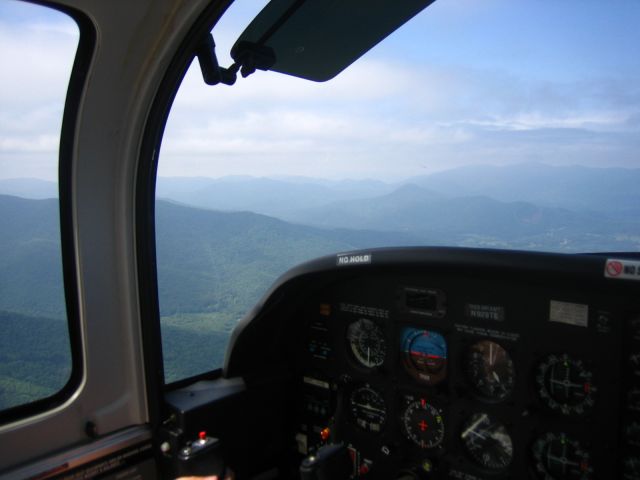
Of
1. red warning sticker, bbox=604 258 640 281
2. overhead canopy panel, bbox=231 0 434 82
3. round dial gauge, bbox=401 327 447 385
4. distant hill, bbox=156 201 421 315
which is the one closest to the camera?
red warning sticker, bbox=604 258 640 281

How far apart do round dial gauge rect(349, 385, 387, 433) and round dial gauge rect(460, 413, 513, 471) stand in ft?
1.26

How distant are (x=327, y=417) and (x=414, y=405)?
1.56ft

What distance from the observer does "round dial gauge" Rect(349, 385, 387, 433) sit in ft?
7.92

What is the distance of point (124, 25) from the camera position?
5.99ft

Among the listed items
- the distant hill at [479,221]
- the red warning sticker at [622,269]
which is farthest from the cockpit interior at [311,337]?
the distant hill at [479,221]

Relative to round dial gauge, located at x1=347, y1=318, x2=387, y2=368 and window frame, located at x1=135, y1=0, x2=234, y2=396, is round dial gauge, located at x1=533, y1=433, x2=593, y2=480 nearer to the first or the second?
round dial gauge, located at x1=347, y1=318, x2=387, y2=368

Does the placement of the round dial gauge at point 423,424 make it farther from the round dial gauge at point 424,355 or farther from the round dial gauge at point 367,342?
the round dial gauge at point 367,342

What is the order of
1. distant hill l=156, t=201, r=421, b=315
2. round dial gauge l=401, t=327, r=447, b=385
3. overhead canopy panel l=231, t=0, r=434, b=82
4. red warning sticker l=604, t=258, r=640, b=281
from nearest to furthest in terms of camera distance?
red warning sticker l=604, t=258, r=640, b=281 < overhead canopy panel l=231, t=0, r=434, b=82 < round dial gauge l=401, t=327, r=447, b=385 < distant hill l=156, t=201, r=421, b=315

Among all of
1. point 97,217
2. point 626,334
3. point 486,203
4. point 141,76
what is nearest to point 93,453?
point 97,217

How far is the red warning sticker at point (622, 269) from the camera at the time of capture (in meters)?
1.56

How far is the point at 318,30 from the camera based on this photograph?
1922 millimetres

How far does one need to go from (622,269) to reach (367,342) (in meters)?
1.18

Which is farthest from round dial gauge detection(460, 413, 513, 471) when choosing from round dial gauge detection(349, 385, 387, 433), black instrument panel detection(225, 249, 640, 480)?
round dial gauge detection(349, 385, 387, 433)

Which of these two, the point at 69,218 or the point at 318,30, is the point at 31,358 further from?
the point at 318,30
